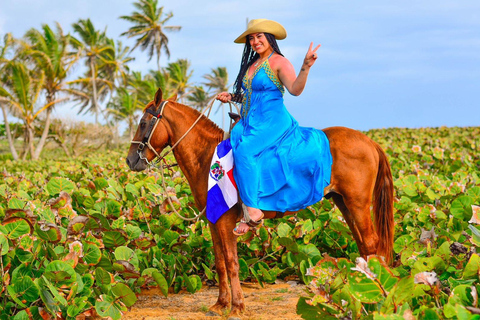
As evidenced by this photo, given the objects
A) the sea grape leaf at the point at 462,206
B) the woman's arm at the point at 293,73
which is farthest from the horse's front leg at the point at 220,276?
the sea grape leaf at the point at 462,206

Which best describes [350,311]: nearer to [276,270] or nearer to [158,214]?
[276,270]

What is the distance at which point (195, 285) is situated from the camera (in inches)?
181

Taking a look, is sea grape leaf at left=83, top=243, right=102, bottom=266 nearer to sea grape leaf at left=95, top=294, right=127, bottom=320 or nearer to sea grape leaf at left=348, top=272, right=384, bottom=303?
sea grape leaf at left=95, top=294, right=127, bottom=320

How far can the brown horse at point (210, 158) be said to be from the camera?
13.5ft

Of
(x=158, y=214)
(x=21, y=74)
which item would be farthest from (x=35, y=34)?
(x=158, y=214)

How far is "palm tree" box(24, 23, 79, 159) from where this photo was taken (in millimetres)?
32531

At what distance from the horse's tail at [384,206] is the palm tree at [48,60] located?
3136 cm

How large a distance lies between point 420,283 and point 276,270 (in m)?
2.84

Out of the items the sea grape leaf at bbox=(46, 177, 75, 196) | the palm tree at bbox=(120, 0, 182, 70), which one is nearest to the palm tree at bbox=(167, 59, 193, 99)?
the palm tree at bbox=(120, 0, 182, 70)

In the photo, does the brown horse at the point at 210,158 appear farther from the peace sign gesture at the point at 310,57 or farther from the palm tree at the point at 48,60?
the palm tree at the point at 48,60

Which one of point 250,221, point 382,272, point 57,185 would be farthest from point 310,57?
point 57,185

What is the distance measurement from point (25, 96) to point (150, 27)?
19.8 m

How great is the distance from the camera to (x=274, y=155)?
3.95 m

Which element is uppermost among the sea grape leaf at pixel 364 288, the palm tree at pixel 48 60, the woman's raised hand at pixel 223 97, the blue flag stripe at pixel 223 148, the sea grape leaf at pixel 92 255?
the palm tree at pixel 48 60
